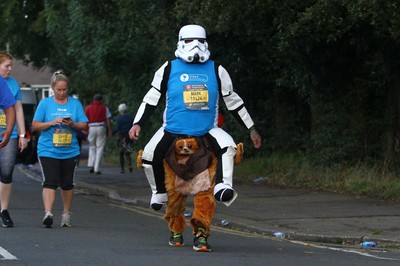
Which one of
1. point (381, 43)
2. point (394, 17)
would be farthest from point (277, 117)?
point (394, 17)

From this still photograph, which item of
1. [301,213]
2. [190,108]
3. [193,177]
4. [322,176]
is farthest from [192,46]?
[322,176]

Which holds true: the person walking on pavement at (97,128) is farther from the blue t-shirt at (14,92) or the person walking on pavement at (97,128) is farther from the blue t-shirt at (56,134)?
the blue t-shirt at (14,92)

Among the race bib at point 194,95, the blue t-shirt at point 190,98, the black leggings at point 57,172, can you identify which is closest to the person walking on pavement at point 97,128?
the black leggings at point 57,172

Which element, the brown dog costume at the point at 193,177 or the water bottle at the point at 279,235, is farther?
the water bottle at the point at 279,235

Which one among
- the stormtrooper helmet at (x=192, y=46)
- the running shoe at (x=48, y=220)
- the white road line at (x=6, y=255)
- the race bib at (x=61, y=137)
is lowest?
the running shoe at (x=48, y=220)

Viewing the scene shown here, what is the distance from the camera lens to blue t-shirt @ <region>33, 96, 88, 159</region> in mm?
10789

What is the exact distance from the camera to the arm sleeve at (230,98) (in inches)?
362

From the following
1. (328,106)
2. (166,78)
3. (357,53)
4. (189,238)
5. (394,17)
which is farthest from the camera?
(328,106)

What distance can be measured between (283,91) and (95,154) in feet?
14.8

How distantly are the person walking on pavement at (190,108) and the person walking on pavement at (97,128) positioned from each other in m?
11.9

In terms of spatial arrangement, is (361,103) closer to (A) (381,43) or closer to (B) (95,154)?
(A) (381,43)

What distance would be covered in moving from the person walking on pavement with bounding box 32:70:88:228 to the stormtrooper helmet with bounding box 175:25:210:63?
2228 millimetres

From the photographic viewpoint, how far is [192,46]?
9039 millimetres

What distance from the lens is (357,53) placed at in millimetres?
16562
